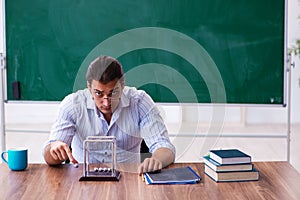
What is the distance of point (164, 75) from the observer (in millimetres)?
3547

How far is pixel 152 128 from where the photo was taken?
2.51 meters

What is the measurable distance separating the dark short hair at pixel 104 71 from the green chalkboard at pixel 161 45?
3.52 feet

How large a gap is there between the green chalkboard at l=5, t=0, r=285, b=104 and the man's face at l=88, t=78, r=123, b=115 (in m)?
1.07

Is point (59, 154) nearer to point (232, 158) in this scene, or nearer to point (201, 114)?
point (232, 158)

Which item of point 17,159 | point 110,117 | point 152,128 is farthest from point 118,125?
point 17,159

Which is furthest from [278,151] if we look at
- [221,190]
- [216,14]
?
[221,190]

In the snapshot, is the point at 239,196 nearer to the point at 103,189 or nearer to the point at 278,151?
the point at 103,189

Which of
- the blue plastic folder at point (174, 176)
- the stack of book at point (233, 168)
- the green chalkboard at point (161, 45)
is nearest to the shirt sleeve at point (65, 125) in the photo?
the blue plastic folder at point (174, 176)

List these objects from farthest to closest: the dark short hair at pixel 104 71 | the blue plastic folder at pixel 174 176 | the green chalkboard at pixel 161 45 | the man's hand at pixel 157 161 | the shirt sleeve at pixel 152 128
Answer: the green chalkboard at pixel 161 45, the shirt sleeve at pixel 152 128, the dark short hair at pixel 104 71, the man's hand at pixel 157 161, the blue plastic folder at pixel 174 176

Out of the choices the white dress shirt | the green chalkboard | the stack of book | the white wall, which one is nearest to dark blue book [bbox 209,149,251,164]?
the stack of book

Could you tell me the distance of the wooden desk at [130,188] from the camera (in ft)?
5.96

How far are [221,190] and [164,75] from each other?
176 centimetres

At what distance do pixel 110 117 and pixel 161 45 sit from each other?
1.12m

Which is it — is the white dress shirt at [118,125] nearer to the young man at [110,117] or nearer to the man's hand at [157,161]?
the young man at [110,117]
